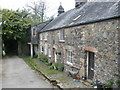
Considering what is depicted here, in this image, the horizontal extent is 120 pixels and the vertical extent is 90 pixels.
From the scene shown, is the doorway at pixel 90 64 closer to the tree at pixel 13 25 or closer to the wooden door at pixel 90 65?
the wooden door at pixel 90 65

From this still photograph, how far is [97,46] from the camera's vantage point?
26.8ft

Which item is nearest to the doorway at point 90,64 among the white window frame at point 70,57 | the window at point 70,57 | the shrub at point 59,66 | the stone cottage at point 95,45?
the stone cottage at point 95,45

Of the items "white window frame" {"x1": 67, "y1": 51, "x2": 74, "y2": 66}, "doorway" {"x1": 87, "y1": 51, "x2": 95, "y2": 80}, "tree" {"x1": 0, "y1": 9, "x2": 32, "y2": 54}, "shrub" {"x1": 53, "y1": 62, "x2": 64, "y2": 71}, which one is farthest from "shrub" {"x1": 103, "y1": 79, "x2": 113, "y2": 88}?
"tree" {"x1": 0, "y1": 9, "x2": 32, "y2": 54}

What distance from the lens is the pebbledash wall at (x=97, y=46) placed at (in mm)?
6953

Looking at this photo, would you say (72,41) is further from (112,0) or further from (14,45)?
(14,45)

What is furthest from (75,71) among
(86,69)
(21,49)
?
(21,49)

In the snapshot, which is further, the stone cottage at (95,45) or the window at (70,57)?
the window at (70,57)

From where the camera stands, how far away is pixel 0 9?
78.2 feet

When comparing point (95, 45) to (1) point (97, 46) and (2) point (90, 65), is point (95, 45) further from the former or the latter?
(2) point (90, 65)

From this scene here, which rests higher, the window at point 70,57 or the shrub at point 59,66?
the window at point 70,57

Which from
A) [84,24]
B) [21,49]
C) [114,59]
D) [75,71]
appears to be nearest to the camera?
[114,59]


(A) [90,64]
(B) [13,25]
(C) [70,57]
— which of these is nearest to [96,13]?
(A) [90,64]

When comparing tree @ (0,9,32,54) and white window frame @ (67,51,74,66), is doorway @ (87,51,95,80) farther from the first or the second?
tree @ (0,9,32,54)

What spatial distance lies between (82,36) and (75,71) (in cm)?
309
